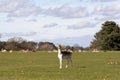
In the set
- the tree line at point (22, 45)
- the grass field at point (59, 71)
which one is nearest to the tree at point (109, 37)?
the tree line at point (22, 45)

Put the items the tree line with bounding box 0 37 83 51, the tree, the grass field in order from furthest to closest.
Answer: the tree line with bounding box 0 37 83 51, the tree, the grass field

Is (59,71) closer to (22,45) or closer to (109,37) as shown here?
(109,37)

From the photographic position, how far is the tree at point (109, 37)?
149250 mm

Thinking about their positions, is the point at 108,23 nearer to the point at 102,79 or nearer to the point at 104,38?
the point at 104,38

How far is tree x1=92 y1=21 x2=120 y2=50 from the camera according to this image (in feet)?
490

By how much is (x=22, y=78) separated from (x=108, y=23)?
12638 centimetres

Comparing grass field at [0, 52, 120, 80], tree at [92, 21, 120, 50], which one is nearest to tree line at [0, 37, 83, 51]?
tree at [92, 21, 120, 50]

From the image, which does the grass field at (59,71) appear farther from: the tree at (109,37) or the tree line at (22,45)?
the tree line at (22,45)

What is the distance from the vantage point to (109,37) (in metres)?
149

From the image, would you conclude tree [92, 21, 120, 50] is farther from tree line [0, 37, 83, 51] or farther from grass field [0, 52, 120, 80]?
grass field [0, 52, 120, 80]

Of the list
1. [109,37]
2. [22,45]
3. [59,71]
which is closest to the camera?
[59,71]

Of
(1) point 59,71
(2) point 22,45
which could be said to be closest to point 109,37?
(2) point 22,45

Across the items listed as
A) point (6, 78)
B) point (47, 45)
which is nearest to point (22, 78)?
point (6, 78)

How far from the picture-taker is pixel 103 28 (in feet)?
515
